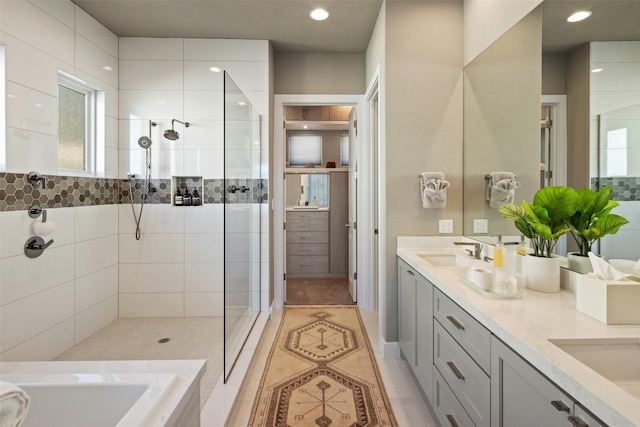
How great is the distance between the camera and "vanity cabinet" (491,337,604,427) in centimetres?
80

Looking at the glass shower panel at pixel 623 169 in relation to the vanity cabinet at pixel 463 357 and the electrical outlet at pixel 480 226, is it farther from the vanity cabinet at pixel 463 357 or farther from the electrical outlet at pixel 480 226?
the electrical outlet at pixel 480 226

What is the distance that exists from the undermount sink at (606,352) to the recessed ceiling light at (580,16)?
1282mm

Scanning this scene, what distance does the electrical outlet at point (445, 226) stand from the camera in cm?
248

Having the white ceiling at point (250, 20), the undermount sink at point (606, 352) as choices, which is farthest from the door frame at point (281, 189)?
the undermount sink at point (606, 352)

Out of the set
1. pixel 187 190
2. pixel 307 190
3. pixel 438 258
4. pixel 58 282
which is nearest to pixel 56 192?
pixel 58 282

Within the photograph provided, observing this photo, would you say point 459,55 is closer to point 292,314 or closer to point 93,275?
point 292,314

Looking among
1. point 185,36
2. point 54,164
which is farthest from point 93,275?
point 185,36

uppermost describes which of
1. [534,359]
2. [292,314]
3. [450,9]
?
[450,9]

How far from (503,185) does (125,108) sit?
3.43 m

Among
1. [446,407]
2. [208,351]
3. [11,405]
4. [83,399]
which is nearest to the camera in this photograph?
[11,405]

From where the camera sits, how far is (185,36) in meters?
3.16

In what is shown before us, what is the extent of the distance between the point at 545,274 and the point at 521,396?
2.22 ft

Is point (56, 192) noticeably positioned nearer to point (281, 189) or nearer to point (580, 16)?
point (281, 189)

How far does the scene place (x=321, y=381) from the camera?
7.20 ft
